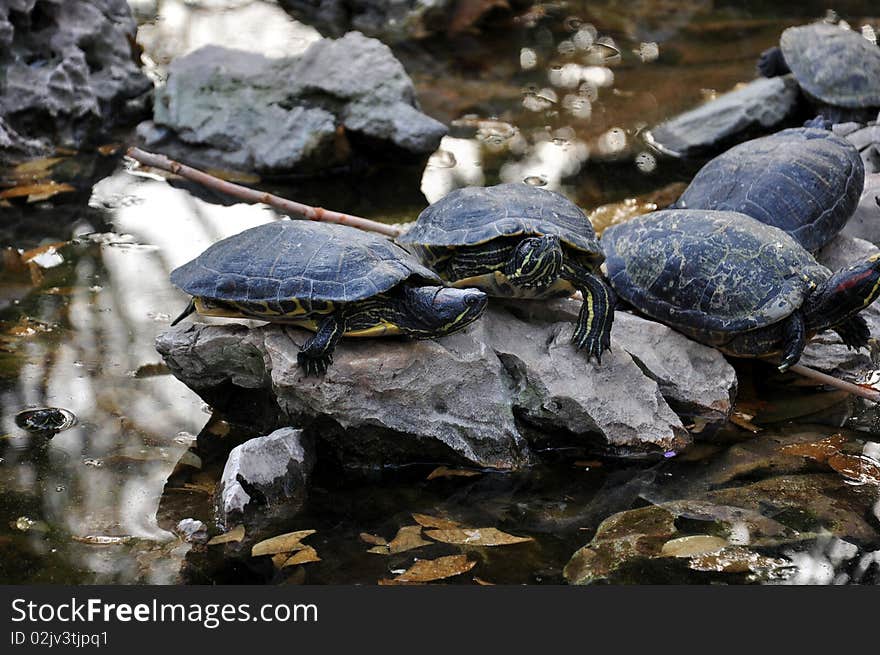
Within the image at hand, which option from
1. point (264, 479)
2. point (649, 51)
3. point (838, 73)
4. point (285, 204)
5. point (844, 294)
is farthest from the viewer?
point (649, 51)

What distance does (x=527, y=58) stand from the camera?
10.7 m

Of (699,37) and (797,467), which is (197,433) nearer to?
(797,467)

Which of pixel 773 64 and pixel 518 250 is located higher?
pixel 518 250

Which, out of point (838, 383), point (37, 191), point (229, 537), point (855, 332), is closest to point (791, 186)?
point (855, 332)

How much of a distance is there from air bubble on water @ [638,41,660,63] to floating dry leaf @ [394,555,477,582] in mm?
8102

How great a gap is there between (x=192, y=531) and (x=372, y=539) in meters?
0.64

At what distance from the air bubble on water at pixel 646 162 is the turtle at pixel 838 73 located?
1423 mm

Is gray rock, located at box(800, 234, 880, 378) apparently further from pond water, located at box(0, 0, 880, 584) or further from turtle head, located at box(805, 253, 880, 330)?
turtle head, located at box(805, 253, 880, 330)

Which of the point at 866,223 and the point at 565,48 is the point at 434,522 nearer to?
the point at 866,223

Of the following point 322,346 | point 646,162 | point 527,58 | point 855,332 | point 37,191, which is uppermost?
point 322,346

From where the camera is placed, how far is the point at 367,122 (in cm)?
760

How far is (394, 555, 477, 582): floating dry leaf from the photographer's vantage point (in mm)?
3426

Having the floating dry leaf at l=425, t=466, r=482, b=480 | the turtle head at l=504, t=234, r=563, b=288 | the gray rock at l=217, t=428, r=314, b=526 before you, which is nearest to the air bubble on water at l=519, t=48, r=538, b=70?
the turtle head at l=504, t=234, r=563, b=288

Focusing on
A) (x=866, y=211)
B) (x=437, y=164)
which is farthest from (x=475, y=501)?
(x=437, y=164)
